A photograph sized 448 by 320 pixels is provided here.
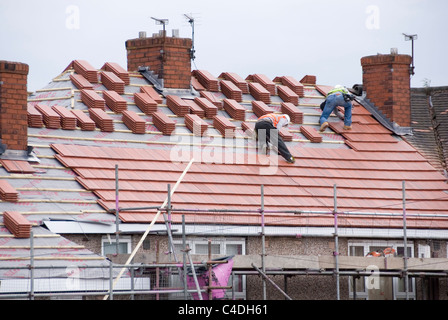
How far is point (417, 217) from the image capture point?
24750mm

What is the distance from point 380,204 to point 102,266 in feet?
26.6

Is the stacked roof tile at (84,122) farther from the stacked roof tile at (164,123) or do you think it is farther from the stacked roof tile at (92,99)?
the stacked roof tile at (164,123)

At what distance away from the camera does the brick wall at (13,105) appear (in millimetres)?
22641

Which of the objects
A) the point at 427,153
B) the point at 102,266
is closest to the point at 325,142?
the point at 427,153

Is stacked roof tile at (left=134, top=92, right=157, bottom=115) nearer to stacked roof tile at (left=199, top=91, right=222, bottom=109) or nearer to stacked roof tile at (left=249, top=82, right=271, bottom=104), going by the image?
stacked roof tile at (left=199, top=91, right=222, bottom=109)

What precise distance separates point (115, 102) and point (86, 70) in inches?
60.9

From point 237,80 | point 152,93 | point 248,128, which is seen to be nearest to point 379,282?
point 248,128

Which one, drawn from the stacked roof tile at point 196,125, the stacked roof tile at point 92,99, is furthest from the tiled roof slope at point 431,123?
the stacked roof tile at point 92,99

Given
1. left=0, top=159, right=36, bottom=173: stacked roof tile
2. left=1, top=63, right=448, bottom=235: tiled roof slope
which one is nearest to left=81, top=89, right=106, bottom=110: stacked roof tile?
left=1, top=63, right=448, bottom=235: tiled roof slope

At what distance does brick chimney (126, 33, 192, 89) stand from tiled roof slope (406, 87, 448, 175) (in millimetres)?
5884

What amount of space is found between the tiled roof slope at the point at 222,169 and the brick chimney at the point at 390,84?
59 centimetres

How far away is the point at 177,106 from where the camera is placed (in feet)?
86.7

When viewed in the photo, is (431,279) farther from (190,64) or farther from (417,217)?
(190,64)

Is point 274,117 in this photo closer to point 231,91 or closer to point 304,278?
point 231,91
